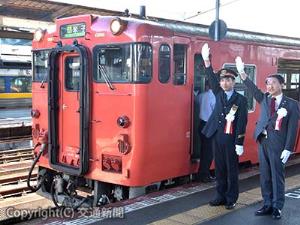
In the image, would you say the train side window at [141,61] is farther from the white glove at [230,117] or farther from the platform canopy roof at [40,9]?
the platform canopy roof at [40,9]

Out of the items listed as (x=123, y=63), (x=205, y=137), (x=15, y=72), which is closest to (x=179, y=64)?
(x=123, y=63)

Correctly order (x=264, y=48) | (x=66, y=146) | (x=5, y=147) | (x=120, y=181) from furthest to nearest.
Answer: (x=5, y=147) < (x=264, y=48) < (x=66, y=146) < (x=120, y=181)

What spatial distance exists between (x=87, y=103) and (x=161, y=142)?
1103mm

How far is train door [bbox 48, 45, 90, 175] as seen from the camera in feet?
19.1

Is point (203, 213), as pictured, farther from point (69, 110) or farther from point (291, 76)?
point (291, 76)

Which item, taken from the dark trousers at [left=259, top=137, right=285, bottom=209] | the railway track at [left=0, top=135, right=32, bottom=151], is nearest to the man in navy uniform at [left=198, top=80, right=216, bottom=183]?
the dark trousers at [left=259, top=137, right=285, bottom=209]

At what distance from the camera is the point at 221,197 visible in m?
5.21

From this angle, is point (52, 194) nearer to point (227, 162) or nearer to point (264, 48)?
point (227, 162)

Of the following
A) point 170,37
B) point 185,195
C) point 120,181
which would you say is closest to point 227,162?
point 185,195

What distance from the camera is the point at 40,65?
6754mm

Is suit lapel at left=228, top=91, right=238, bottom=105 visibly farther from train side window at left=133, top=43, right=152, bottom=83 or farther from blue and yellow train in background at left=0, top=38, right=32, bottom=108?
blue and yellow train in background at left=0, top=38, right=32, bottom=108

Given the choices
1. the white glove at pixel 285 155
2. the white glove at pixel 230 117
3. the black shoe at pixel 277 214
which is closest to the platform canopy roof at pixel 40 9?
the white glove at pixel 230 117

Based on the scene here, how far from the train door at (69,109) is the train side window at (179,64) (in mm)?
1175

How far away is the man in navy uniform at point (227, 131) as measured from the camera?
496cm
